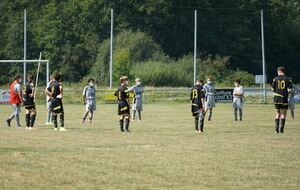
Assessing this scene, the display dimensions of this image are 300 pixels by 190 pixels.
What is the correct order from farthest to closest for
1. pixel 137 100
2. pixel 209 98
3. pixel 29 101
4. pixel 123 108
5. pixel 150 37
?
pixel 150 37
pixel 209 98
pixel 137 100
pixel 29 101
pixel 123 108

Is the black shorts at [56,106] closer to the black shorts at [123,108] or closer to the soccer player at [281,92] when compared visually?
the black shorts at [123,108]

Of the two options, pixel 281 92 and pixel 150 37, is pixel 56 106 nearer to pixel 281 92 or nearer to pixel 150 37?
pixel 281 92

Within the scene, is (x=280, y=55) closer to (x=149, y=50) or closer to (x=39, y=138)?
(x=149, y=50)

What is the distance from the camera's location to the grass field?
13211 millimetres

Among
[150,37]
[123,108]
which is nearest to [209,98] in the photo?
[123,108]

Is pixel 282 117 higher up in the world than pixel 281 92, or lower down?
lower down

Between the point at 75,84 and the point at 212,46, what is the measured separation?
1611cm

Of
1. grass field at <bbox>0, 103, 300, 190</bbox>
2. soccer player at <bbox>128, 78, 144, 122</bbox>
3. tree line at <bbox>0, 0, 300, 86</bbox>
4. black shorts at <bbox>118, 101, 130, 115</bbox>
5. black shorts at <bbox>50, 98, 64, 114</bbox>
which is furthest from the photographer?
tree line at <bbox>0, 0, 300, 86</bbox>

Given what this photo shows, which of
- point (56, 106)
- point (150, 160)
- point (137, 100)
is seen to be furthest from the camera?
point (137, 100)

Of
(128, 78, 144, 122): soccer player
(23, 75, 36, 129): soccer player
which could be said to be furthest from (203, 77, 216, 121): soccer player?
(23, 75, 36, 129): soccer player

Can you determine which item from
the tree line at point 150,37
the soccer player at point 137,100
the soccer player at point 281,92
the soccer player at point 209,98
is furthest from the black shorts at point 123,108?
the tree line at point 150,37

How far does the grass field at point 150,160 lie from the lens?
43.3ft

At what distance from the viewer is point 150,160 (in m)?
16.6

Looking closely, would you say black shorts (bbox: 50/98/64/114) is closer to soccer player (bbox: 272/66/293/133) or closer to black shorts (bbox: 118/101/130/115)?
black shorts (bbox: 118/101/130/115)
